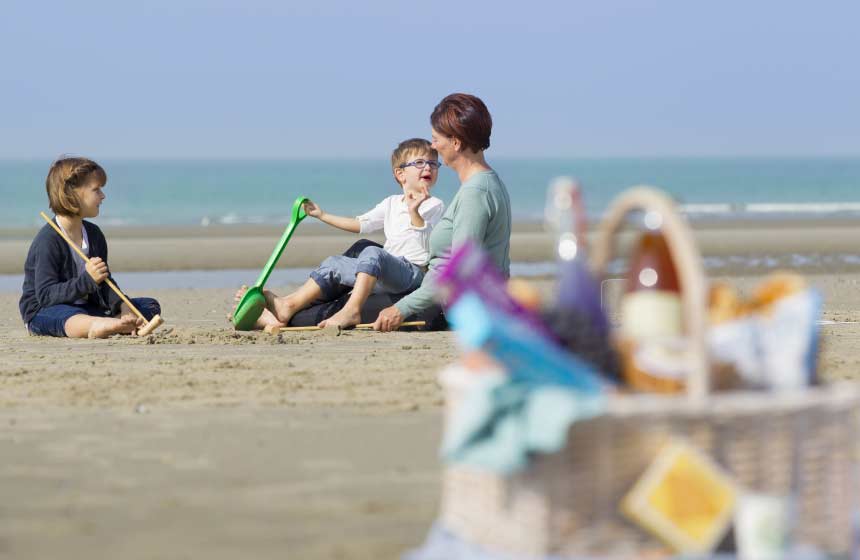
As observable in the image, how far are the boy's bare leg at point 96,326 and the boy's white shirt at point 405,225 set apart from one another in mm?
1604

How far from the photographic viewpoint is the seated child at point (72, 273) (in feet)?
26.7

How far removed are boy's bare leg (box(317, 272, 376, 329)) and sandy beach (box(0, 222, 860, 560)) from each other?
0.47 feet

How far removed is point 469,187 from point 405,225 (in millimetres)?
989

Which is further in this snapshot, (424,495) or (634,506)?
(424,495)

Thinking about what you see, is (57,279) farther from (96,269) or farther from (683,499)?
(683,499)

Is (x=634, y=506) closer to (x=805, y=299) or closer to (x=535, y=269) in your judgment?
(x=805, y=299)

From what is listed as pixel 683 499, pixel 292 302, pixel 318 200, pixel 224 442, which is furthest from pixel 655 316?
pixel 318 200

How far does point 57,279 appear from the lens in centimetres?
832

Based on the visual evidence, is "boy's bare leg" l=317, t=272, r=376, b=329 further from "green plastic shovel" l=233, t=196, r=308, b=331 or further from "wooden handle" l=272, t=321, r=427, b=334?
"green plastic shovel" l=233, t=196, r=308, b=331

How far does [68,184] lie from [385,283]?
2.02 metres

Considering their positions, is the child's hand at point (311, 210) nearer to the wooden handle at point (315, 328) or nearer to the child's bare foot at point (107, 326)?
the wooden handle at point (315, 328)

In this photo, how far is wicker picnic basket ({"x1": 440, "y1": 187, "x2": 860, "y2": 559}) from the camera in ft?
10.5

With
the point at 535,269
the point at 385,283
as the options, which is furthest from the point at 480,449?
the point at 535,269

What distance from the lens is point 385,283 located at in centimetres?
832
